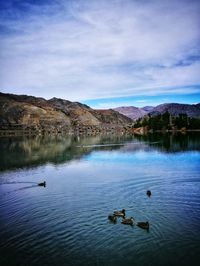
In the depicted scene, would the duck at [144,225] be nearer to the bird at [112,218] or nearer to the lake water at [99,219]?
the lake water at [99,219]

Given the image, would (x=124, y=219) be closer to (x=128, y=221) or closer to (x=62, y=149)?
(x=128, y=221)

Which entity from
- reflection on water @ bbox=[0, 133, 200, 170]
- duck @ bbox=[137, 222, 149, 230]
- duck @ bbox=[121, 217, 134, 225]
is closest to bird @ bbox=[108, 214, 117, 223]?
duck @ bbox=[121, 217, 134, 225]

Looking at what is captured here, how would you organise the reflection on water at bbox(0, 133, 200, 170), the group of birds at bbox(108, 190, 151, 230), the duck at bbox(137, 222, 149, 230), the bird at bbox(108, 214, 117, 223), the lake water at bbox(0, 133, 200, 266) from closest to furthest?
the lake water at bbox(0, 133, 200, 266) → the duck at bbox(137, 222, 149, 230) → the group of birds at bbox(108, 190, 151, 230) → the bird at bbox(108, 214, 117, 223) → the reflection on water at bbox(0, 133, 200, 170)

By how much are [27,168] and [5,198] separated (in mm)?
23081

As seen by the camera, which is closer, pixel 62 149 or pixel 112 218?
pixel 112 218

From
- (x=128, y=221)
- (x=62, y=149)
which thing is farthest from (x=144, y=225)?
(x=62, y=149)

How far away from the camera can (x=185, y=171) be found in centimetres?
4784

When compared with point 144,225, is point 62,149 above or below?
above

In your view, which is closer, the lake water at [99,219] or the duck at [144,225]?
→ the lake water at [99,219]

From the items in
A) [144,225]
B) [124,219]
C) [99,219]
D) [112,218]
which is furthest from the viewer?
[99,219]

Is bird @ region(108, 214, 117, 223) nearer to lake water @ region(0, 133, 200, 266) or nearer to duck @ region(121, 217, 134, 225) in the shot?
lake water @ region(0, 133, 200, 266)

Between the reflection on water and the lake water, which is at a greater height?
the reflection on water

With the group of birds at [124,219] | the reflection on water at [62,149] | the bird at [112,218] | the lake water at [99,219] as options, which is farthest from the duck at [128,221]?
the reflection on water at [62,149]

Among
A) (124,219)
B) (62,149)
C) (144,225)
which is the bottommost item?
(144,225)
